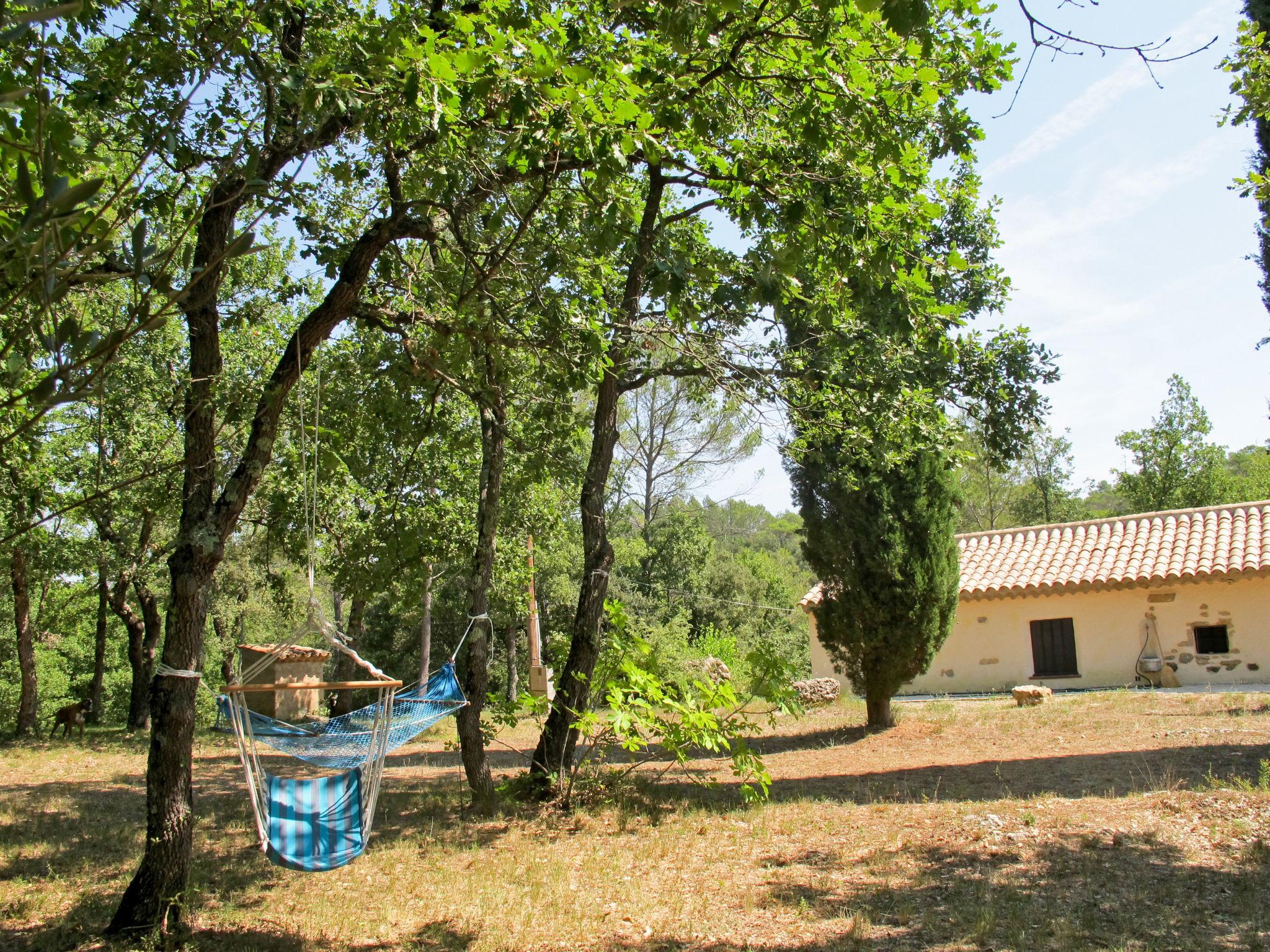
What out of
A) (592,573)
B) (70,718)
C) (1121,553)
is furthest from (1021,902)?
(70,718)

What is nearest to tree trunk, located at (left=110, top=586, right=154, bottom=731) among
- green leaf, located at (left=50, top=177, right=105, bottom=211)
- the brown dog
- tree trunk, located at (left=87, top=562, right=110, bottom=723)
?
tree trunk, located at (left=87, top=562, right=110, bottom=723)

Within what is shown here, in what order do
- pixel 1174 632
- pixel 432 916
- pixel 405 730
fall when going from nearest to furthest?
pixel 432 916 → pixel 405 730 → pixel 1174 632

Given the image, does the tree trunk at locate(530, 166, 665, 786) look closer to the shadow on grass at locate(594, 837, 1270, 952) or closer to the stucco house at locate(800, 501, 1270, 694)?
the shadow on grass at locate(594, 837, 1270, 952)

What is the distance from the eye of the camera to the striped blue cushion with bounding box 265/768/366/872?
374 cm

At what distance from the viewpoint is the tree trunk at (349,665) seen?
13.2 meters

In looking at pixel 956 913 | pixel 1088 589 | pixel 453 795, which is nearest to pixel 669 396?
pixel 1088 589

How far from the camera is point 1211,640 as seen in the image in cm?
1230

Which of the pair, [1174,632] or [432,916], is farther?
[1174,632]

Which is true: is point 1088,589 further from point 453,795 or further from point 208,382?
point 208,382

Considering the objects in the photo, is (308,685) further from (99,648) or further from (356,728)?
(99,648)

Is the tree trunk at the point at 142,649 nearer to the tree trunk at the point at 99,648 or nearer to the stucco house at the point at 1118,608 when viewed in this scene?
the tree trunk at the point at 99,648

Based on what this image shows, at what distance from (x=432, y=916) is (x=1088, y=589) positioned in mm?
11423

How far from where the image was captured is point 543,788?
6.10m

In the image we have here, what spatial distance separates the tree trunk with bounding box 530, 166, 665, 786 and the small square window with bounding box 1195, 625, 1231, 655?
10183 millimetres
